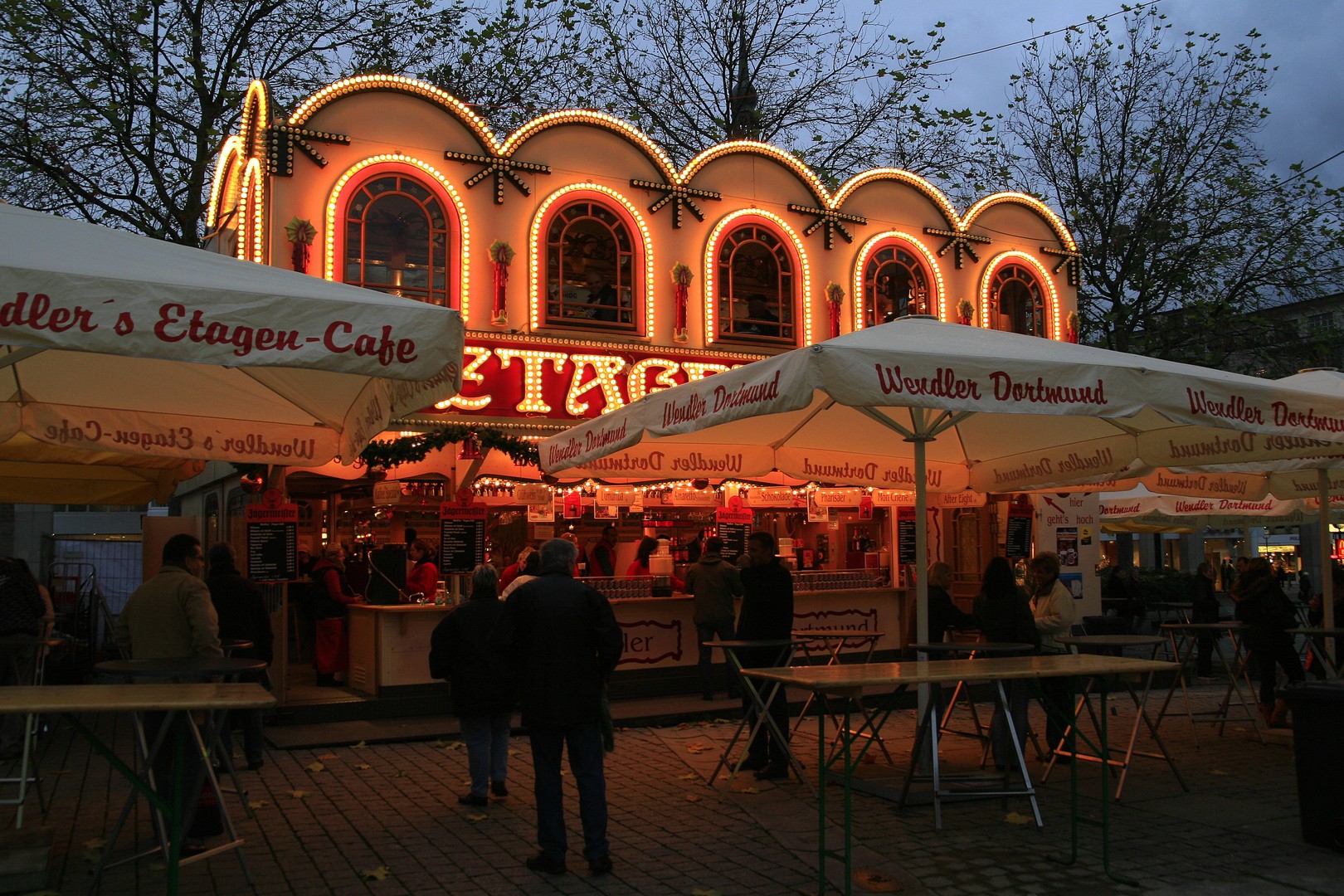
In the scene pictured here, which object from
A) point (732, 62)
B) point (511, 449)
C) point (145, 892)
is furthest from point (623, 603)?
point (732, 62)

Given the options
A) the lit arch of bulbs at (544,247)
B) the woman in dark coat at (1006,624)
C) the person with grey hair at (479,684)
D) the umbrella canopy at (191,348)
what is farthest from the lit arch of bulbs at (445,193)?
the woman in dark coat at (1006,624)

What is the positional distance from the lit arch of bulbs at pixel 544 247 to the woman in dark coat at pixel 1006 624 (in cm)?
708

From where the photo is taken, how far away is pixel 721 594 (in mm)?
12289

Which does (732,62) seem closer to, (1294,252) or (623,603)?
(1294,252)

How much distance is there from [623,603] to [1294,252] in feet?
64.6

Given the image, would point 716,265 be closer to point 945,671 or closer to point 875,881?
point 945,671

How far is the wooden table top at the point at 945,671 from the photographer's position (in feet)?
19.2

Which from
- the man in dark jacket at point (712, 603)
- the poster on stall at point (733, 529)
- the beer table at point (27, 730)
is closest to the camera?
the beer table at point (27, 730)

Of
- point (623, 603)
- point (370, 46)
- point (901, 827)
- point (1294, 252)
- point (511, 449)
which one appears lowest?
point (901, 827)

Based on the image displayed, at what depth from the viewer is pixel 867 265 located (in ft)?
Answer: 53.2

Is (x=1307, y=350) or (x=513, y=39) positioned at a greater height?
(x=513, y=39)

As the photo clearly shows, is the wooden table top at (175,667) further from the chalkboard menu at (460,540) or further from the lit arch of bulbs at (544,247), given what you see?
the lit arch of bulbs at (544,247)

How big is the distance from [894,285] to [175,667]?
41.9 feet

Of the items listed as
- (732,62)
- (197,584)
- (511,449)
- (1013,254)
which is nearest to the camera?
(197,584)
